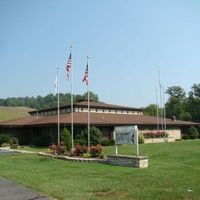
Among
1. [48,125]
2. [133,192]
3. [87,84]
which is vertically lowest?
[133,192]

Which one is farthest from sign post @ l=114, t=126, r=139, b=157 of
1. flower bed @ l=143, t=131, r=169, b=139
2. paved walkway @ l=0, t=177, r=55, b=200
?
flower bed @ l=143, t=131, r=169, b=139

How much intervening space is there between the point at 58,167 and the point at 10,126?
28.8 metres

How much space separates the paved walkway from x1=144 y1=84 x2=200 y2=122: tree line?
6937cm

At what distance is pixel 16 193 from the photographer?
12.0 m

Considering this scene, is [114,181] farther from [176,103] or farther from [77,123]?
[176,103]

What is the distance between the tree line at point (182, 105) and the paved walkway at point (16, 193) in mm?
69368

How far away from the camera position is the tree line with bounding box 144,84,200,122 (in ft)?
281

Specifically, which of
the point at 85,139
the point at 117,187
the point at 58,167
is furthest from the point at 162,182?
the point at 85,139

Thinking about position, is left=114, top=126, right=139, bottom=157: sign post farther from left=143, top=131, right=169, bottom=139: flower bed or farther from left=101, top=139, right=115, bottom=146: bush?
left=143, top=131, right=169, bottom=139: flower bed

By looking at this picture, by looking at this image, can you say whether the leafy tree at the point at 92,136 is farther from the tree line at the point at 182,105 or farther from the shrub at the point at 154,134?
the tree line at the point at 182,105

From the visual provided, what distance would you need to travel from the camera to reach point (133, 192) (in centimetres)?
1151

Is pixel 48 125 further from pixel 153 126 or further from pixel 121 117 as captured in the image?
pixel 153 126

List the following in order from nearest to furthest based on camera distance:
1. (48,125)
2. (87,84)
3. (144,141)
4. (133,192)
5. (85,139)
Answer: (133,192) < (87,84) < (85,139) < (48,125) < (144,141)

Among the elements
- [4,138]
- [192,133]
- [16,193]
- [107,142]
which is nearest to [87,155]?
[16,193]
